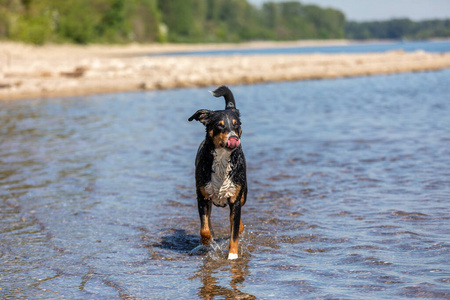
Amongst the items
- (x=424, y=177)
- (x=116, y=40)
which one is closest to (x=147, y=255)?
(x=424, y=177)

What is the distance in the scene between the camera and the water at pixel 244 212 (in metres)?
5.74

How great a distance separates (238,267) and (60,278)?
1926mm

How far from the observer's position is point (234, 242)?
21.1ft

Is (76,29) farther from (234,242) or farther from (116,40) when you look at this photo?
(234,242)

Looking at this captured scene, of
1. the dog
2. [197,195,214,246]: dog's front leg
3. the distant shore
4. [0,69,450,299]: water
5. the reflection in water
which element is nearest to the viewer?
the reflection in water

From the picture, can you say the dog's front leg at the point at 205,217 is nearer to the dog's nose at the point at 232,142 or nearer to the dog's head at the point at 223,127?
the dog's head at the point at 223,127

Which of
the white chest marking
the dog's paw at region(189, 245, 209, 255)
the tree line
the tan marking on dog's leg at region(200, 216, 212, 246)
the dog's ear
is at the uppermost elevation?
the tree line

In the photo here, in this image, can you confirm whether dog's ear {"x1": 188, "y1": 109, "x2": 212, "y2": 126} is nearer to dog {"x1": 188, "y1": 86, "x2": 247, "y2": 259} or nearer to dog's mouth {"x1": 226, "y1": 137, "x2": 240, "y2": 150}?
dog {"x1": 188, "y1": 86, "x2": 247, "y2": 259}

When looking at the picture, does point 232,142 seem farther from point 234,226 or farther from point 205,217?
point 205,217

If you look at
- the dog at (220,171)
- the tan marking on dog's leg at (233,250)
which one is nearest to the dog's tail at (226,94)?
the dog at (220,171)

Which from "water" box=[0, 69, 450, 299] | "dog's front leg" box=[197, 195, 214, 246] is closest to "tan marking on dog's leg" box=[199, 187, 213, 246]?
"dog's front leg" box=[197, 195, 214, 246]

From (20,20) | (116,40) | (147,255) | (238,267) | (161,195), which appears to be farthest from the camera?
(116,40)

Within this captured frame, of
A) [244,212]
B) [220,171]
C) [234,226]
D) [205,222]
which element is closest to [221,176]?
[220,171]

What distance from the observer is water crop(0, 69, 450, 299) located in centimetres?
574
